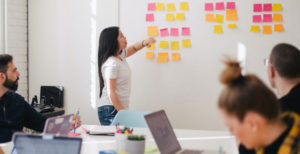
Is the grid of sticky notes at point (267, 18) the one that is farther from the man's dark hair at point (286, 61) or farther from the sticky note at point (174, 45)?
the man's dark hair at point (286, 61)

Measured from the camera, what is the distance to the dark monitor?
14.9ft

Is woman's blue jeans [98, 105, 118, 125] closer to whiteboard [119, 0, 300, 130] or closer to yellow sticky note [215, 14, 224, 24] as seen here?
whiteboard [119, 0, 300, 130]

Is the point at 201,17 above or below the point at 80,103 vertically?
above

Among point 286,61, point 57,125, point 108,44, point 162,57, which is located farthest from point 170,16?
point 57,125

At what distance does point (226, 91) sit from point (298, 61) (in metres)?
1.06

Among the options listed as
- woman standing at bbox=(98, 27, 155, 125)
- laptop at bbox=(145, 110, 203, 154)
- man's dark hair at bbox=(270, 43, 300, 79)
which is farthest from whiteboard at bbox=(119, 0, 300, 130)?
laptop at bbox=(145, 110, 203, 154)

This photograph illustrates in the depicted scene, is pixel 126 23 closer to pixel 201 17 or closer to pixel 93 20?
pixel 93 20

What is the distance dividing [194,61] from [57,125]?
7.87ft

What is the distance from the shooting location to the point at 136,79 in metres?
4.33

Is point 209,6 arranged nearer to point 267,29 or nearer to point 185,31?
point 185,31

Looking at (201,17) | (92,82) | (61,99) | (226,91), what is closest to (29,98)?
(61,99)

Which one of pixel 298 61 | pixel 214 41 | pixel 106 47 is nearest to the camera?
pixel 298 61

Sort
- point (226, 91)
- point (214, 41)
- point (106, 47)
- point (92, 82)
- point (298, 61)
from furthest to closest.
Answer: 1. point (92, 82)
2. point (214, 41)
3. point (106, 47)
4. point (298, 61)
5. point (226, 91)

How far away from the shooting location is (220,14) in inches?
162
